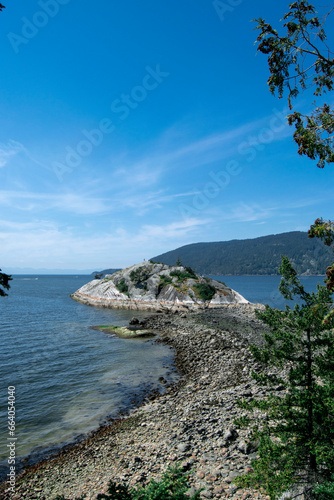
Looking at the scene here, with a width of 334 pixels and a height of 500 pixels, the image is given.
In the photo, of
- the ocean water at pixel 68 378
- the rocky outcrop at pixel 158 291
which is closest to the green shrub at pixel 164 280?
the rocky outcrop at pixel 158 291

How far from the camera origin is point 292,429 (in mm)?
8094

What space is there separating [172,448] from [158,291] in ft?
196

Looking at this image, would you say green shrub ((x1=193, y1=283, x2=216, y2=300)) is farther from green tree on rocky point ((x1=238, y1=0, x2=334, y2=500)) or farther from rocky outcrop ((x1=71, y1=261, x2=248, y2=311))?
green tree on rocky point ((x1=238, y1=0, x2=334, y2=500))

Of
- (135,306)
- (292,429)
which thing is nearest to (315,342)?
(292,429)

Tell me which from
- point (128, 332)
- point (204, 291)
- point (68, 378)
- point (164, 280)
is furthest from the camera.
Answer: point (164, 280)

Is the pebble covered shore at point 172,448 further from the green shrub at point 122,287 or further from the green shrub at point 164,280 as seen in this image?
the green shrub at point 122,287

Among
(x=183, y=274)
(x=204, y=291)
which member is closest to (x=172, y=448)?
(x=204, y=291)

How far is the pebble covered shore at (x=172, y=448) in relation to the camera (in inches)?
426

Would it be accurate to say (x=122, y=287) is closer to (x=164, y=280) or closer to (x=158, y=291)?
(x=158, y=291)

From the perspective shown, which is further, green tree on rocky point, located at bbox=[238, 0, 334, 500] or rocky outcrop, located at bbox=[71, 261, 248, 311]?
rocky outcrop, located at bbox=[71, 261, 248, 311]

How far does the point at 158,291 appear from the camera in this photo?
238 ft

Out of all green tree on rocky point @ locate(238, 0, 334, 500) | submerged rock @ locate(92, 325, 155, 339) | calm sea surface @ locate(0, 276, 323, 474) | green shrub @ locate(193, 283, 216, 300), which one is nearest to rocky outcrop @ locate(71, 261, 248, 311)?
green shrub @ locate(193, 283, 216, 300)

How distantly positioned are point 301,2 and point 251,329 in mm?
38082

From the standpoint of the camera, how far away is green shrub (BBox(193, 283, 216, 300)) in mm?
66381
